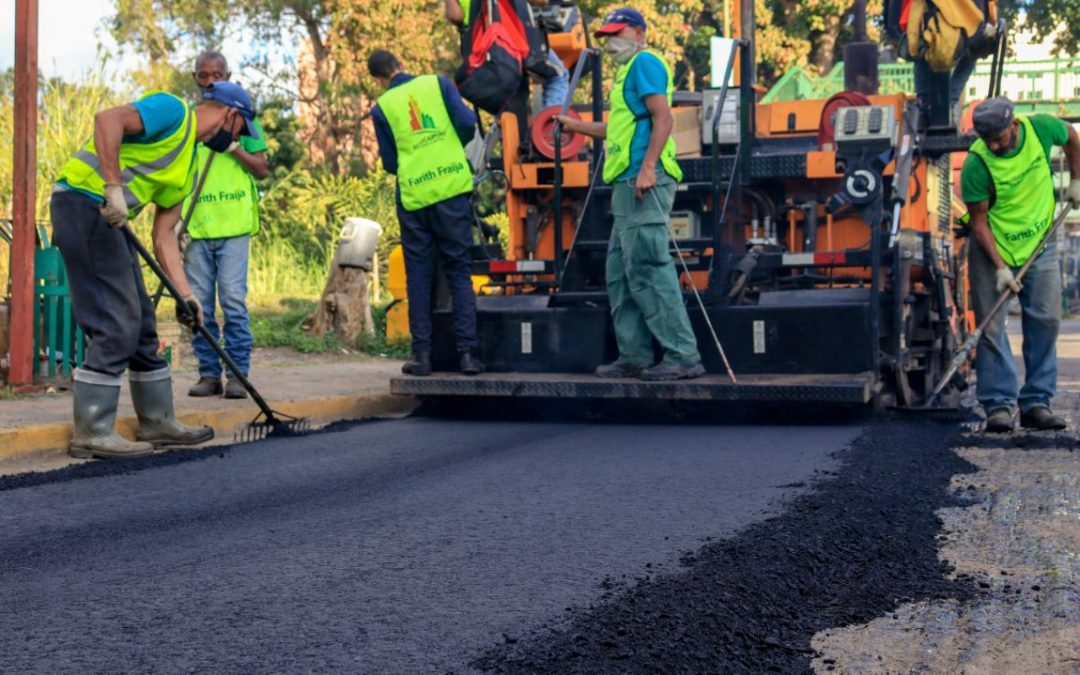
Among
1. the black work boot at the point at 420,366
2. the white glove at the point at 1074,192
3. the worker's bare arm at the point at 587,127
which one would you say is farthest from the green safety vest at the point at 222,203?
the white glove at the point at 1074,192

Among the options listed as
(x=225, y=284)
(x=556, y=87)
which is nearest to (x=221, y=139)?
(x=225, y=284)

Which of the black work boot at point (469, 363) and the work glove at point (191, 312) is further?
the black work boot at point (469, 363)

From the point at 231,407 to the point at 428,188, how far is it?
166cm

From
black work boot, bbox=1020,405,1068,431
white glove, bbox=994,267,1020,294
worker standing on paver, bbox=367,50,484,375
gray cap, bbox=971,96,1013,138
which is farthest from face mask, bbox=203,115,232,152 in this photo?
black work boot, bbox=1020,405,1068,431

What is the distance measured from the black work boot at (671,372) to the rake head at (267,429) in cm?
178

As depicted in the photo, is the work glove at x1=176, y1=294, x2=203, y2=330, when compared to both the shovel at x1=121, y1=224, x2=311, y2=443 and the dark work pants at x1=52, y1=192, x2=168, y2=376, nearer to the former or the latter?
the shovel at x1=121, y1=224, x2=311, y2=443

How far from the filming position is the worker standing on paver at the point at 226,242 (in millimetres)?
8047

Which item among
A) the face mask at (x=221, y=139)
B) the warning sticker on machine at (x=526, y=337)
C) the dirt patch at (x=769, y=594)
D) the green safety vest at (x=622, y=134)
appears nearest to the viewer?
the dirt patch at (x=769, y=594)

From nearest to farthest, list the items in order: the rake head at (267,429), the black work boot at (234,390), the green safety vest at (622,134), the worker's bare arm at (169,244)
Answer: the worker's bare arm at (169,244), the rake head at (267,429), the green safety vest at (622,134), the black work boot at (234,390)

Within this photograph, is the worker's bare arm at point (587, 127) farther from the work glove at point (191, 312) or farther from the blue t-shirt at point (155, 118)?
the blue t-shirt at point (155, 118)

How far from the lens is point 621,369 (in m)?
7.81

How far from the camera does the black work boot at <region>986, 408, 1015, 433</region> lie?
696 cm

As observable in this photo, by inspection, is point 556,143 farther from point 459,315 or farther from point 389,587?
point 389,587

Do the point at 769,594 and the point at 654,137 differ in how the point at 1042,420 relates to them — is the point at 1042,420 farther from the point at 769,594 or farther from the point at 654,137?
the point at 769,594
